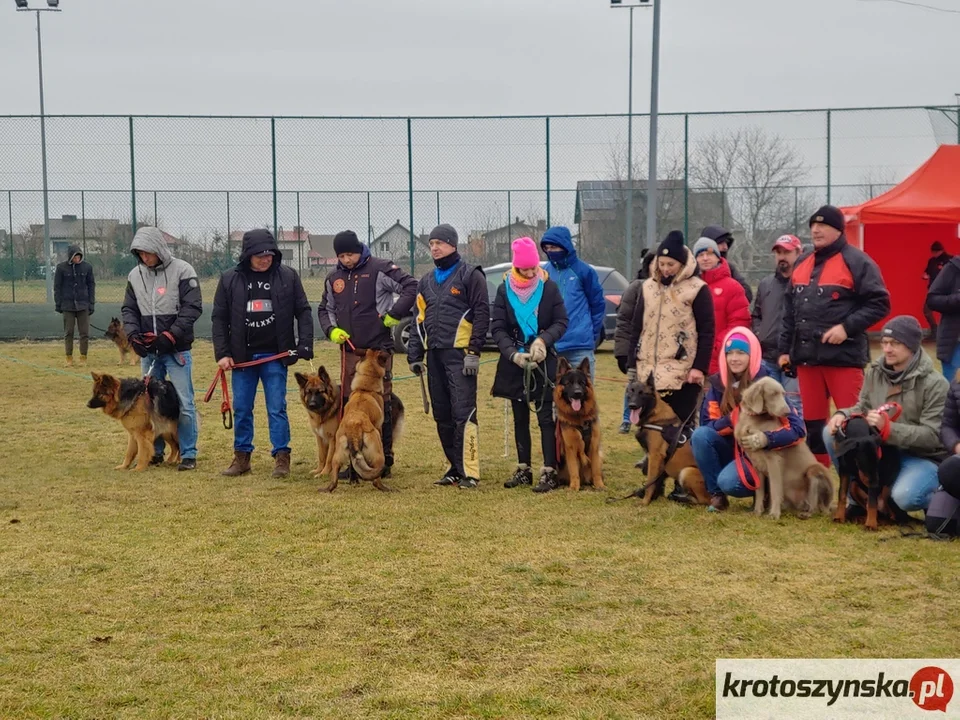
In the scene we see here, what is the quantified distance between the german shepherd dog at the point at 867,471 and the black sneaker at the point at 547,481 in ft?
6.46

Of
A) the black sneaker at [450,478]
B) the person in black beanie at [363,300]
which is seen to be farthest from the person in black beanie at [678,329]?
the person in black beanie at [363,300]

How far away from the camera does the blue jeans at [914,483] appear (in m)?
5.91

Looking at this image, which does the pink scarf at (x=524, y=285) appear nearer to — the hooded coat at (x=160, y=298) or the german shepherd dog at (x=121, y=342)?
the hooded coat at (x=160, y=298)

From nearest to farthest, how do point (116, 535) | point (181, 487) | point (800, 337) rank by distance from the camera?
point (116, 535) < point (800, 337) < point (181, 487)

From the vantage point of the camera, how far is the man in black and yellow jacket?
7.42 metres

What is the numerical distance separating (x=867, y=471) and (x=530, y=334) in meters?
2.47

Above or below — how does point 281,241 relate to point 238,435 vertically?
above

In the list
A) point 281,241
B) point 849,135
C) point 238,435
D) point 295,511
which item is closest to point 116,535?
point 295,511

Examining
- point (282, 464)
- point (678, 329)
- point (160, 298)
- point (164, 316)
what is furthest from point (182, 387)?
point (678, 329)

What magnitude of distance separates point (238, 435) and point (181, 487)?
0.70 m

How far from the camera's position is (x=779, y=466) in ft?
20.9

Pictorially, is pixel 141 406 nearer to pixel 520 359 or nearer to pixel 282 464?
pixel 282 464

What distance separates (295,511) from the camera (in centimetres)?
673

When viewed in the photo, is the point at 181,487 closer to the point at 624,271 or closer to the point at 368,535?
the point at 368,535
